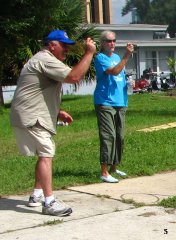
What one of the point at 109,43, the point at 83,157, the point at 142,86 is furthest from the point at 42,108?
the point at 142,86

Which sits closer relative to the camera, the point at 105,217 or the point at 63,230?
the point at 63,230

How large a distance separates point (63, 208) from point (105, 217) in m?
0.42

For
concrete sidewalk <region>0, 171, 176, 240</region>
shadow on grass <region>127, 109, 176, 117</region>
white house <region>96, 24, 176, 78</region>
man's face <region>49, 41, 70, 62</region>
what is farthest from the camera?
white house <region>96, 24, 176, 78</region>

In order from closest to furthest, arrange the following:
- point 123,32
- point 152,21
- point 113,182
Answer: point 113,182 → point 123,32 → point 152,21

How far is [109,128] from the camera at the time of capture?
6746mm

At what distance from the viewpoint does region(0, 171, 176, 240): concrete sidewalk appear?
4.63 meters

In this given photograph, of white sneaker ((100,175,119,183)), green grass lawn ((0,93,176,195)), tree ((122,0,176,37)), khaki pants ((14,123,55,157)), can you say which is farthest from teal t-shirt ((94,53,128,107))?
tree ((122,0,176,37))

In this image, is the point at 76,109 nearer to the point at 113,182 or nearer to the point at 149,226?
the point at 113,182

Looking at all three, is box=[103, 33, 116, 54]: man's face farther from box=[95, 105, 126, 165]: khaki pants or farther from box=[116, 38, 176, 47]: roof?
box=[116, 38, 176, 47]: roof

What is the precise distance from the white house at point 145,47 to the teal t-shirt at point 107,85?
83.8 feet

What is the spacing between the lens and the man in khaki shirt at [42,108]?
17.0 ft

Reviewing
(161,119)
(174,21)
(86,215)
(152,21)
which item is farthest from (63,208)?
(152,21)

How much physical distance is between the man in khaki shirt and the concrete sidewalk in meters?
0.26

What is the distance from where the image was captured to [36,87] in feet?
17.2
